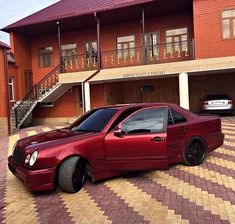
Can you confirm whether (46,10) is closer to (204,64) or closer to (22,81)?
(22,81)

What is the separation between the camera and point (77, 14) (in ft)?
58.6

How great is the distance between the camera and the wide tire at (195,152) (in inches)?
266

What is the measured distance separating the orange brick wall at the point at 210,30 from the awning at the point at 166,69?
869mm

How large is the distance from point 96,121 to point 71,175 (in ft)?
4.62

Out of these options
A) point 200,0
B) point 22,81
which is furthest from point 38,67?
point 200,0

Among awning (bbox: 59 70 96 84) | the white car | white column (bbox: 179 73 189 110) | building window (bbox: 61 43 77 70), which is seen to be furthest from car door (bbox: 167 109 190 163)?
building window (bbox: 61 43 77 70)

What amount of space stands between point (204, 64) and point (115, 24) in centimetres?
703

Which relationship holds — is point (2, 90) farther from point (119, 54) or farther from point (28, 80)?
point (119, 54)

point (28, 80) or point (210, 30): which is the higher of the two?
point (210, 30)

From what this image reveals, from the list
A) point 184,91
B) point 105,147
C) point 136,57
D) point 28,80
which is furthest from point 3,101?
point 105,147

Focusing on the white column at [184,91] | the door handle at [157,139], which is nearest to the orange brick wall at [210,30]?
the white column at [184,91]

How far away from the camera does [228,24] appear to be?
15.9 meters

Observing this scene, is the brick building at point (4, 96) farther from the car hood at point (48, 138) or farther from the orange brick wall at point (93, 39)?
the car hood at point (48, 138)

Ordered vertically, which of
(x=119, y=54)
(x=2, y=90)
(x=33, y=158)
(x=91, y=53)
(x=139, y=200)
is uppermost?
(x=91, y=53)
